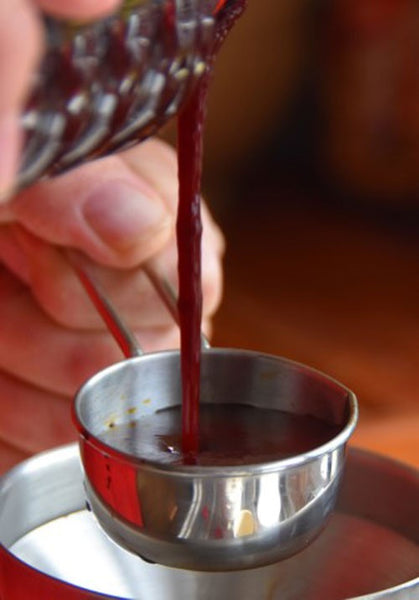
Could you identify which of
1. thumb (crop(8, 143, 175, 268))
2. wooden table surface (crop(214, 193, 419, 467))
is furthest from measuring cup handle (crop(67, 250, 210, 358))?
wooden table surface (crop(214, 193, 419, 467))

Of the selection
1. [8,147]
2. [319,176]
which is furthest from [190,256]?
[319,176]

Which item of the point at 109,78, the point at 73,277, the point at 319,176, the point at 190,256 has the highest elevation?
the point at 109,78

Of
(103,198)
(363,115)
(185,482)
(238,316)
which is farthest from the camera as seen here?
(363,115)

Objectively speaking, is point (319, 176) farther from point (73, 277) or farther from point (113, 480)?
point (113, 480)

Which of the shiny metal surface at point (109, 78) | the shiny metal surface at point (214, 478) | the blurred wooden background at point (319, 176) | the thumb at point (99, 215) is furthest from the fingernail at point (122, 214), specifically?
the blurred wooden background at point (319, 176)

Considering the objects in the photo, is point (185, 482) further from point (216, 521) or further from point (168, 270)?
point (168, 270)

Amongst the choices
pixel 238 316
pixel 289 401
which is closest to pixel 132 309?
pixel 289 401
